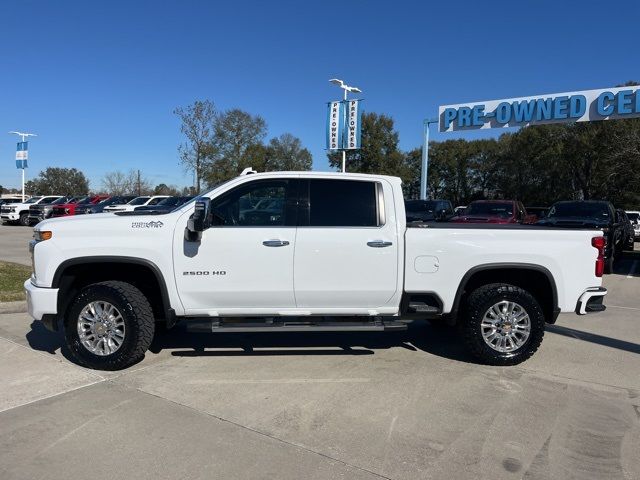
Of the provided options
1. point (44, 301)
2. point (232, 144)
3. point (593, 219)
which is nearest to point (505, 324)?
point (44, 301)

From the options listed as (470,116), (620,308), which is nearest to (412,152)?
(470,116)

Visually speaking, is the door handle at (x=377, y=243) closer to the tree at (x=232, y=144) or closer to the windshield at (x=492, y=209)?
the windshield at (x=492, y=209)

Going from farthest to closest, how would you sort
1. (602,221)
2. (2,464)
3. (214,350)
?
(602,221) < (214,350) < (2,464)

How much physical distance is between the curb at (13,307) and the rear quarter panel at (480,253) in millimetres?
5791

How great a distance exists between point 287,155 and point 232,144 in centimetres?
1381

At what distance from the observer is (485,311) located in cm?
542

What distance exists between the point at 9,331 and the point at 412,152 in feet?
216

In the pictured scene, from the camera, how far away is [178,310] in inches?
205

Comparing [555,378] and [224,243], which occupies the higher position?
[224,243]

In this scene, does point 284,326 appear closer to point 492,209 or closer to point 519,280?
point 519,280

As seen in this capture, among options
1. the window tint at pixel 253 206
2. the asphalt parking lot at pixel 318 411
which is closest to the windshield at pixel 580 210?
the asphalt parking lot at pixel 318 411

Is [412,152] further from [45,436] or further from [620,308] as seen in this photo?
[45,436]

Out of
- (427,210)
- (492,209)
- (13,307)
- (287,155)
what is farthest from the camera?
(287,155)

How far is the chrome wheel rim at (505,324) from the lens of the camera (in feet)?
17.9
